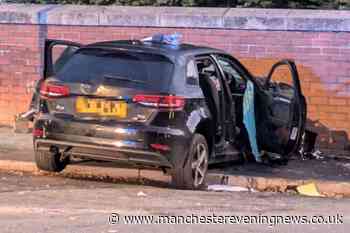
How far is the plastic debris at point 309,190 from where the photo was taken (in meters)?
9.67

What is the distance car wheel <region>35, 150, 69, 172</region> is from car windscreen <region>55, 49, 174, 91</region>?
3.12ft

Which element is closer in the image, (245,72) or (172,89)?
(172,89)

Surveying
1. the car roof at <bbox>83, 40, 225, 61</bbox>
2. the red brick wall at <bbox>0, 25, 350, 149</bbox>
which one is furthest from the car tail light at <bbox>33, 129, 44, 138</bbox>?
the red brick wall at <bbox>0, 25, 350, 149</bbox>

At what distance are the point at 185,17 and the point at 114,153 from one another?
4.48 metres

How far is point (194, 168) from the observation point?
9086mm

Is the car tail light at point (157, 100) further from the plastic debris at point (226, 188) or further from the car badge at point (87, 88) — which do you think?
the plastic debris at point (226, 188)

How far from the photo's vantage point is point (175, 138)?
8.72m

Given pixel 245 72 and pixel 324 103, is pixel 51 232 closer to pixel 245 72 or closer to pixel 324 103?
pixel 245 72

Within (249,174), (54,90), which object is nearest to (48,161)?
(54,90)

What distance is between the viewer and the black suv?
8.64m

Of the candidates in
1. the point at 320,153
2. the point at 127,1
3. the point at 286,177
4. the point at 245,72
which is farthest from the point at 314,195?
the point at 127,1

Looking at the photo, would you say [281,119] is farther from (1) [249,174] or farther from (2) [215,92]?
(2) [215,92]

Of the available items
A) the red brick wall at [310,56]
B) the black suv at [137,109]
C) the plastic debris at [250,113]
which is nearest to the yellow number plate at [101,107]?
the black suv at [137,109]

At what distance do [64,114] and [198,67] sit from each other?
1.66 meters
